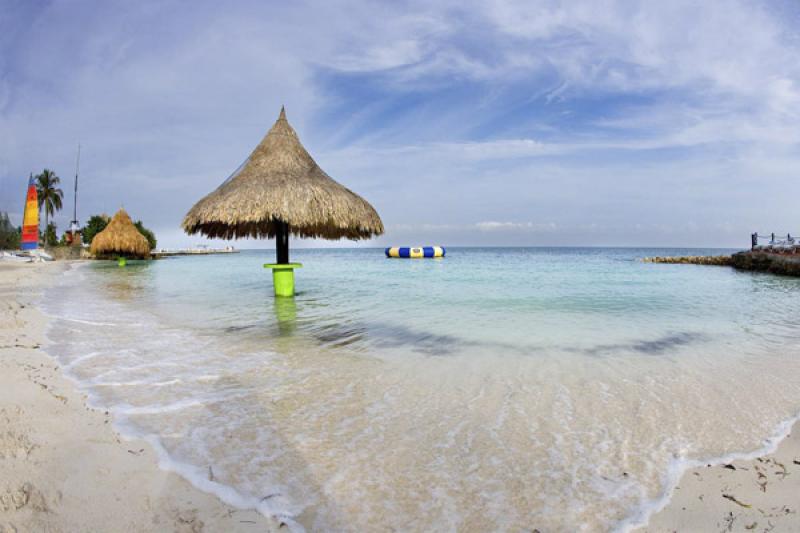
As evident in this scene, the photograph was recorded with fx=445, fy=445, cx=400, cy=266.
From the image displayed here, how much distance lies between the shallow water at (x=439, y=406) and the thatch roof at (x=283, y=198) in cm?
250

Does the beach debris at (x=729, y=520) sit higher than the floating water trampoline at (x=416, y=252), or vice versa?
the floating water trampoline at (x=416, y=252)

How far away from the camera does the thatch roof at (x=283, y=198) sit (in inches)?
354

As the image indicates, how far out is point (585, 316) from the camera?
7891mm

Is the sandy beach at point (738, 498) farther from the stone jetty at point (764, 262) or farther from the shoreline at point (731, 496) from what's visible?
the stone jetty at point (764, 262)

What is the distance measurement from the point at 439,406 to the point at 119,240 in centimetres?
3004

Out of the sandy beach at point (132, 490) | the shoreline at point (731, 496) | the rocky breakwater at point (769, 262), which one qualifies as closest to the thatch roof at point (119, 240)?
the sandy beach at point (132, 490)

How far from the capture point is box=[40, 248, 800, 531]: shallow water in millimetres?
2109

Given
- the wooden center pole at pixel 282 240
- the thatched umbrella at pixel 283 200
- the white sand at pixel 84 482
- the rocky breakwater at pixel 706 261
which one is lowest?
the white sand at pixel 84 482

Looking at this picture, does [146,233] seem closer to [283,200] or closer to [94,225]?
[94,225]

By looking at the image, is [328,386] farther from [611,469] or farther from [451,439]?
[611,469]

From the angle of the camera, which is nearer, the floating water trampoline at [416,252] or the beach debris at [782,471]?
the beach debris at [782,471]

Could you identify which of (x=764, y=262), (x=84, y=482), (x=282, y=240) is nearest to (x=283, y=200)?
(x=282, y=240)

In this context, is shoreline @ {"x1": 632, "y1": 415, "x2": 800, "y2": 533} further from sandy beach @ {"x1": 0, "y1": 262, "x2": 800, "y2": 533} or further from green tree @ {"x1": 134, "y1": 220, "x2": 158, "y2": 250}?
green tree @ {"x1": 134, "y1": 220, "x2": 158, "y2": 250}

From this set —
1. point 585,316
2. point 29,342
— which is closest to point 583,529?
point 29,342
